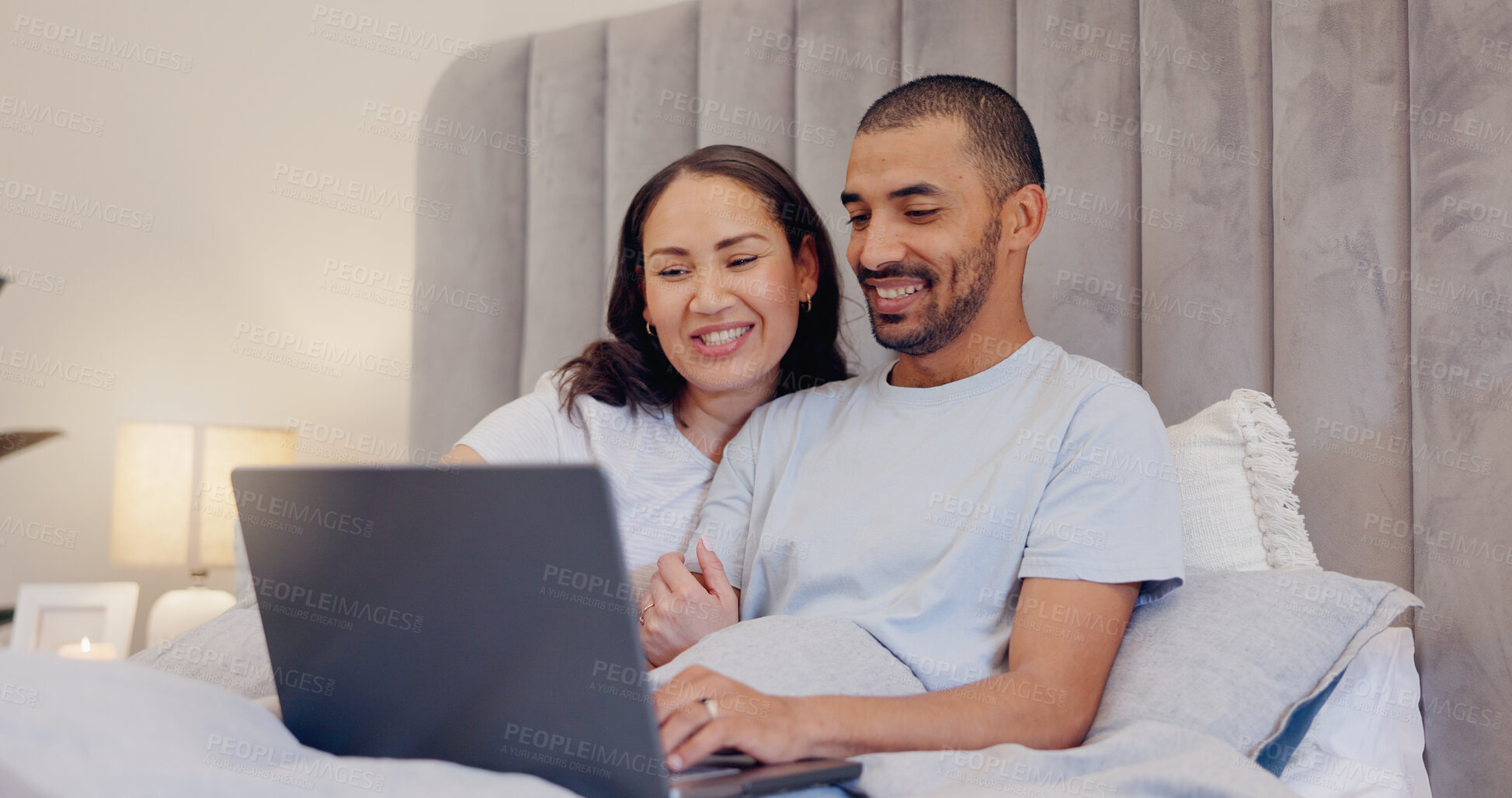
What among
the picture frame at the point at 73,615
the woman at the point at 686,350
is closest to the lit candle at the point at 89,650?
the picture frame at the point at 73,615

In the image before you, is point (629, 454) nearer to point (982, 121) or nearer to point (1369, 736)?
point (982, 121)

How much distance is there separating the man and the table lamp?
1217 millimetres

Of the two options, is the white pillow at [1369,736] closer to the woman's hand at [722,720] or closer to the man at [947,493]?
the man at [947,493]

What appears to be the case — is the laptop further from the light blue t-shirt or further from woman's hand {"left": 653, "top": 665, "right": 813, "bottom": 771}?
the light blue t-shirt

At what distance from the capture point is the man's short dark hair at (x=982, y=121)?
1.21 meters

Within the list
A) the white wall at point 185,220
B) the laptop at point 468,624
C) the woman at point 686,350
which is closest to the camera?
the laptop at point 468,624

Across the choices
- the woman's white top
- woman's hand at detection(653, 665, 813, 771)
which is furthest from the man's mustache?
woman's hand at detection(653, 665, 813, 771)

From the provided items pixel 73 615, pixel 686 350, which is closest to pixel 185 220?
pixel 73 615

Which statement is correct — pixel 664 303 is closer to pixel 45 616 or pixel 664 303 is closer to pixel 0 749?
pixel 0 749

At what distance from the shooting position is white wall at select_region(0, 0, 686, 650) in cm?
230

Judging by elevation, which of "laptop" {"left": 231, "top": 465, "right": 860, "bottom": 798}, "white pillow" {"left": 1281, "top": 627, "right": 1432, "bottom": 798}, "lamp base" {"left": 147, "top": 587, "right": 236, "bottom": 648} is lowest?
"lamp base" {"left": 147, "top": 587, "right": 236, "bottom": 648}

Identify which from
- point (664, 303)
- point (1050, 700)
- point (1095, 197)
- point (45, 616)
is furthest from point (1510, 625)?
point (45, 616)

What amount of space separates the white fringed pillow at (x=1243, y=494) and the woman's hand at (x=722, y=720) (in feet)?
1.95

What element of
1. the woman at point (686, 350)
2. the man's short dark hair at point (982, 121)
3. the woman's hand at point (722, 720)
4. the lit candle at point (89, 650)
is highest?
the man's short dark hair at point (982, 121)
